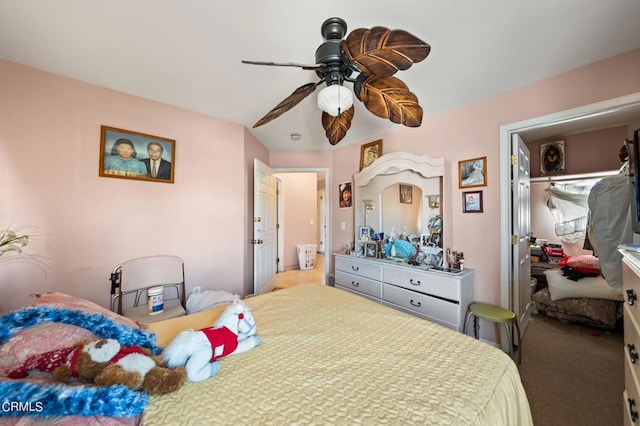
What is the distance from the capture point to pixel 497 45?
58.8 inches

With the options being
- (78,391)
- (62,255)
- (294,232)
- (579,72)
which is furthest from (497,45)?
(294,232)

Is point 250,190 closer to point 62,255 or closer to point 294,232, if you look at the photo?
point 62,255

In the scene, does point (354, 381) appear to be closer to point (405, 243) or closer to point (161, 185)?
point (405, 243)

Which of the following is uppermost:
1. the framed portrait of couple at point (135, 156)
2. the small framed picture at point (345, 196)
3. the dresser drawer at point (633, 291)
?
the framed portrait of couple at point (135, 156)

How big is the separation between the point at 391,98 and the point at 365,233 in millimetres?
2107

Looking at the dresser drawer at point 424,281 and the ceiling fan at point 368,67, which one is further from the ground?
the ceiling fan at point 368,67

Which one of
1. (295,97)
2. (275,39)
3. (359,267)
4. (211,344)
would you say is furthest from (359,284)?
(275,39)

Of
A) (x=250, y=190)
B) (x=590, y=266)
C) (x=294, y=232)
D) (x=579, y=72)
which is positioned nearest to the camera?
(x=579, y=72)

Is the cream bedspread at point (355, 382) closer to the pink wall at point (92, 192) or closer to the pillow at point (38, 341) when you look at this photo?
the pillow at point (38, 341)

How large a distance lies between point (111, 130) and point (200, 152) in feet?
2.40

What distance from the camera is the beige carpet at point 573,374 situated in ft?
4.77

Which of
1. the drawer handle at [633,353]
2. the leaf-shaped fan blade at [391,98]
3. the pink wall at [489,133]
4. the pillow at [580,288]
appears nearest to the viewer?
the drawer handle at [633,353]

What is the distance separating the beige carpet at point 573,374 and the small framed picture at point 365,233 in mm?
1814

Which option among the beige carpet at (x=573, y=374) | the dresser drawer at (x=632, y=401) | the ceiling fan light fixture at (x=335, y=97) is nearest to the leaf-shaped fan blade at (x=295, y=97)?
the ceiling fan light fixture at (x=335, y=97)
